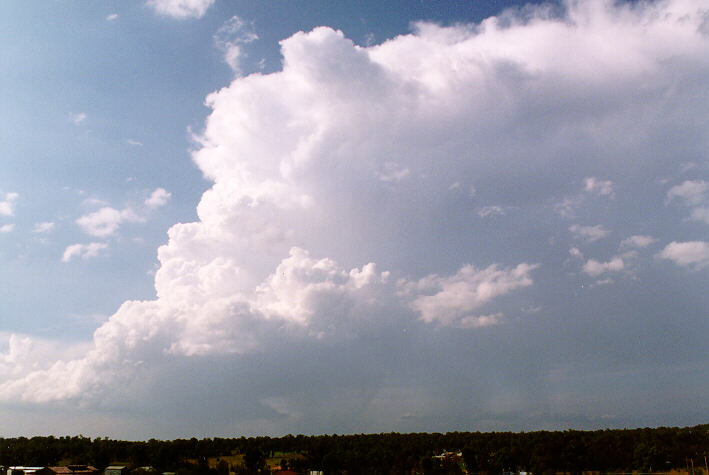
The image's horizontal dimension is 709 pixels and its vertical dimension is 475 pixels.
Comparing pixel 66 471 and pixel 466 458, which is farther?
pixel 466 458

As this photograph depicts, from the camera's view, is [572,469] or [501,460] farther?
[501,460]

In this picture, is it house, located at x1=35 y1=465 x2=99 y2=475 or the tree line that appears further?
the tree line

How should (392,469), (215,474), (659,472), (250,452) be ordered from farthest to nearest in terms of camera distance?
(250,452) < (392,469) < (215,474) < (659,472)

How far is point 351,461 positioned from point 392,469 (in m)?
13.8

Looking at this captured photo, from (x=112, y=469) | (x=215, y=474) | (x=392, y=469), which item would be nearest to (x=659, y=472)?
(x=392, y=469)

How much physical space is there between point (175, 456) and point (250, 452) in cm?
2534

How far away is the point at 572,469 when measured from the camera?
140 m

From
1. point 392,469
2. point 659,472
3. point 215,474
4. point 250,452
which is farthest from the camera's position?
point 250,452

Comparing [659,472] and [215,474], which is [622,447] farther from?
[215,474]

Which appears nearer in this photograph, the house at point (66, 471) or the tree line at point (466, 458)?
the house at point (66, 471)

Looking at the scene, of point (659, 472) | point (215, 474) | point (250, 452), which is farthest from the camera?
point (250, 452)

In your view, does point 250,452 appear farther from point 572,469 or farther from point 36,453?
point 572,469

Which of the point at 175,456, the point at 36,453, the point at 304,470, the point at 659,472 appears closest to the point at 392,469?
the point at 304,470

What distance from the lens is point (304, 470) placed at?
517ft
